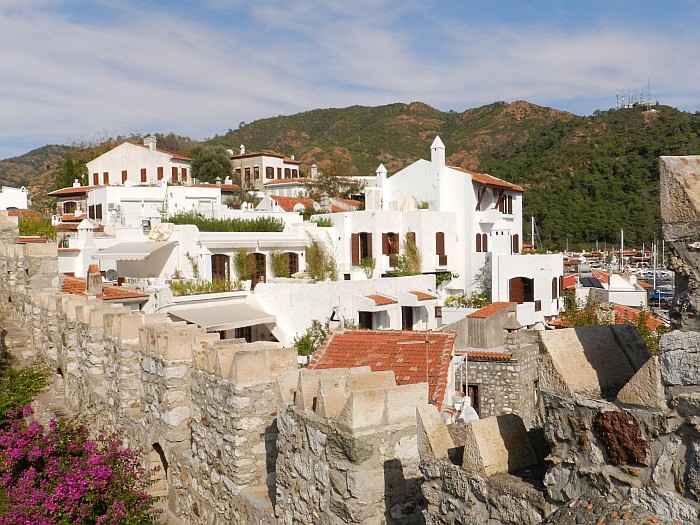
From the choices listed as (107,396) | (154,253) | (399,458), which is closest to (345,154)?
(154,253)

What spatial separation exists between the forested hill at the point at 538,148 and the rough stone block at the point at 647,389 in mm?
32356

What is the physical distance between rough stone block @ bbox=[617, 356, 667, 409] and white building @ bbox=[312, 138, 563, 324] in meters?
28.5

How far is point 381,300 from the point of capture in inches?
1043

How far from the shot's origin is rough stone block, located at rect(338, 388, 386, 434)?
162 inches

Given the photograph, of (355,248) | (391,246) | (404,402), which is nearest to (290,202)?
(355,248)

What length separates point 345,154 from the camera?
83.0 metres

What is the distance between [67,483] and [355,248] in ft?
84.3

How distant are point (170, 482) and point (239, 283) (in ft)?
59.5

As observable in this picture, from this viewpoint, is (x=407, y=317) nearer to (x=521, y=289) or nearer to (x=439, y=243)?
(x=439, y=243)

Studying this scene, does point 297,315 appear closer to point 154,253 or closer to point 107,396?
point 154,253

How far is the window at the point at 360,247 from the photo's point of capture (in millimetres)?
32312

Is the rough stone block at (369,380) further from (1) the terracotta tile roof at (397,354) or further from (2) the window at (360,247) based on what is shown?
(2) the window at (360,247)

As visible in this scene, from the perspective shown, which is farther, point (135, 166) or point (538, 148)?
point (538, 148)

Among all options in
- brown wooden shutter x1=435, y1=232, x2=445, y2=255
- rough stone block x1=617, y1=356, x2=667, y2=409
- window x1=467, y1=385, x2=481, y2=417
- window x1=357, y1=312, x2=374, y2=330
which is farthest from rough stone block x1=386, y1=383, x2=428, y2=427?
brown wooden shutter x1=435, y1=232, x2=445, y2=255
